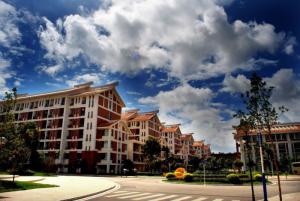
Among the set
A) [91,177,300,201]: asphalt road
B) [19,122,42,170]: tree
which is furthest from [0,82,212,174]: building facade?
[91,177,300,201]: asphalt road

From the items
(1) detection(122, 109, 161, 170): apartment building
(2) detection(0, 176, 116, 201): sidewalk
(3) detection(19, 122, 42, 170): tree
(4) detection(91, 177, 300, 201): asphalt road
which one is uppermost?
(1) detection(122, 109, 161, 170): apartment building

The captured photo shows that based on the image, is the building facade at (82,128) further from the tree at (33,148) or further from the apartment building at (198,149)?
the apartment building at (198,149)

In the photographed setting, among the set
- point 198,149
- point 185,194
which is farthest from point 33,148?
point 198,149

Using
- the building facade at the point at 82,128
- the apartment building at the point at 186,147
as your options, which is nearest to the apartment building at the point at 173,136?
the apartment building at the point at 186,147

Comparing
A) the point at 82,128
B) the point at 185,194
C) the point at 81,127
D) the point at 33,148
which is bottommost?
the point at 185,194

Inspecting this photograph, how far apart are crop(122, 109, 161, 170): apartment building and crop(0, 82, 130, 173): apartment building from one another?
7814 mm

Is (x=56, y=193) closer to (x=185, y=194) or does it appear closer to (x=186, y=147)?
(x=185, y=194)

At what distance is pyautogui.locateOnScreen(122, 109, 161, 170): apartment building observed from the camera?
68.1 metres

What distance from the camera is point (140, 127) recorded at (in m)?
77.5

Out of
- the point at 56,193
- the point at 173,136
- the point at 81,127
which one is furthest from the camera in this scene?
the point at 173,136

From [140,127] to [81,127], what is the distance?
79.6 ft

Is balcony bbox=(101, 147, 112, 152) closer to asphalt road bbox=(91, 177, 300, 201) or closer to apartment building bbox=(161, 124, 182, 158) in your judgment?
asphalt road bbox=(91, 177, 300, 201)

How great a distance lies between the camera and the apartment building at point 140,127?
68125 mm

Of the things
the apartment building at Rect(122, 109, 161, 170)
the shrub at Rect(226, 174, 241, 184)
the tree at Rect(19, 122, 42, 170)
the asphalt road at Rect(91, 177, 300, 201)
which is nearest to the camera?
the asphalt road at Rect(91, 177, 300, 201)
